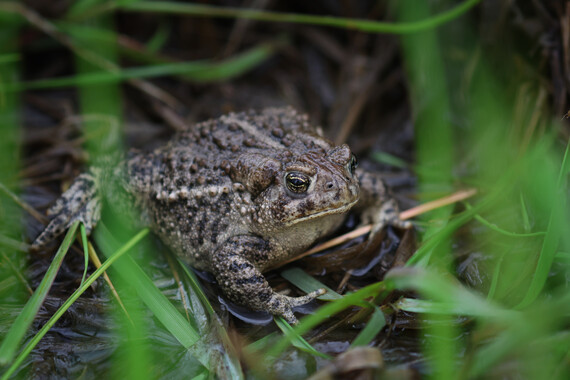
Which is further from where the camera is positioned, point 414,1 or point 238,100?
point 238,100

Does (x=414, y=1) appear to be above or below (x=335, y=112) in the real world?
above

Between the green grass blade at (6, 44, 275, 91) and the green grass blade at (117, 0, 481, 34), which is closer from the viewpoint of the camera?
the green grass blade at (117, 0, 481, 34)

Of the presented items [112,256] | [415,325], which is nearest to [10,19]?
[112,256]

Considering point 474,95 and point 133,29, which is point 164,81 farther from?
point 474,95

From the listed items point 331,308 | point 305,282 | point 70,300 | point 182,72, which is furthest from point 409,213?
point 182,72

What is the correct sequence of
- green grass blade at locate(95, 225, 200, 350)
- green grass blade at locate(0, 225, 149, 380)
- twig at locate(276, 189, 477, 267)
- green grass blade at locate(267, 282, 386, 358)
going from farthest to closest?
twig at locate(276, 189, 477, 267) < green grass blade at locate(95, 225, 200, 350) < green grass blade at locate(0, 225, 149, 380) < green grass blade at locate(267, 282, 386, 358)

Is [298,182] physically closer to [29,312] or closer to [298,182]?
[298,182]

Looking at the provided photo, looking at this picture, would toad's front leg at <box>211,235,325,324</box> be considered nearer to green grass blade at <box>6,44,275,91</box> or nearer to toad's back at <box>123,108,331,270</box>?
toad's back at <box>123,108,331,270</box>

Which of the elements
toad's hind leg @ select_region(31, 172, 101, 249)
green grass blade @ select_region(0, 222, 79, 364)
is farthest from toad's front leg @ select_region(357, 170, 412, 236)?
green grass blade @ select_region(0, 222, 79, 364)
